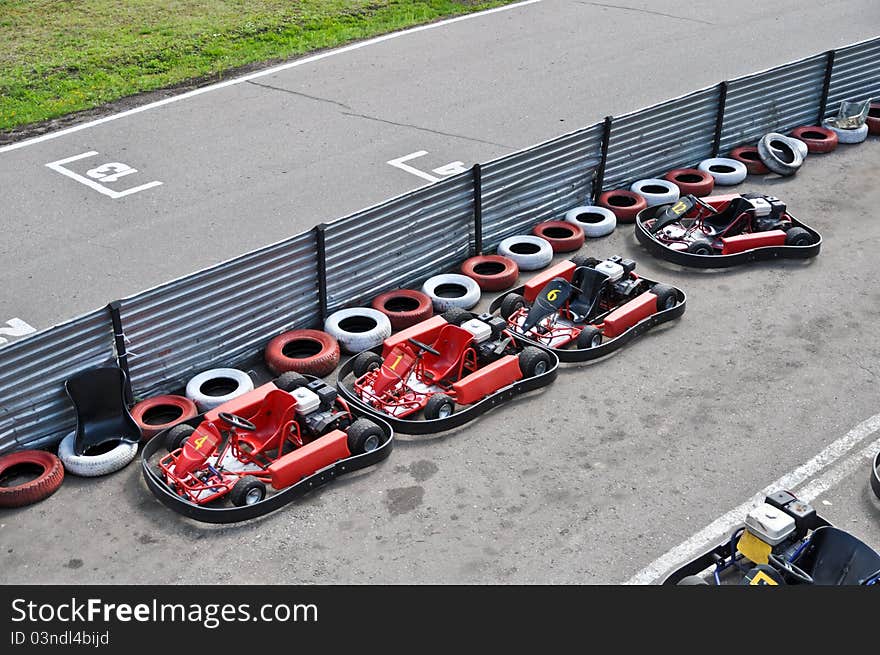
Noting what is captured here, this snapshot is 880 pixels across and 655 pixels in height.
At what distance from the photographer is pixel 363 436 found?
9133 millimetres

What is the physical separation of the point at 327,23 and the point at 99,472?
13874 mm

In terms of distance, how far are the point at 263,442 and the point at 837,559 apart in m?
4.62

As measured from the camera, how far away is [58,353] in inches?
358

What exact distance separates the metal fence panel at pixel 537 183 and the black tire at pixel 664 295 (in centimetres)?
224

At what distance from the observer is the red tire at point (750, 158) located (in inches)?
599

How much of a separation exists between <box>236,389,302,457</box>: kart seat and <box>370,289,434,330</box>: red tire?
212cm

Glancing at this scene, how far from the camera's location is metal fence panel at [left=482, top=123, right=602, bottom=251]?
498 inches

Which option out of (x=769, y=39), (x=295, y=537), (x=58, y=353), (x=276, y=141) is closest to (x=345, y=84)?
(x=276, y=141)

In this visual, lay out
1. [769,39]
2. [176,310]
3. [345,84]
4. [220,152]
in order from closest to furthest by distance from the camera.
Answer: [176,310], [220,152], [345,84], [769,39]

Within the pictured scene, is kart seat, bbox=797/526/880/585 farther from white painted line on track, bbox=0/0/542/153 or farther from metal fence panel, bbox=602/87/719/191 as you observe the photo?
white painted line on track, bbox=0/0/542/153

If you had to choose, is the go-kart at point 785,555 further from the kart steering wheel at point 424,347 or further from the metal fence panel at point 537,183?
the metal fence panel at point 537,183

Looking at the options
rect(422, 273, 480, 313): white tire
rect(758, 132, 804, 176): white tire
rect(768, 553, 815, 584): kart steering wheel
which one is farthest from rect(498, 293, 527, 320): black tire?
rect(758, 132, 804, 176): white tire

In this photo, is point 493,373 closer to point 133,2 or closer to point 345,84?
point 345,84

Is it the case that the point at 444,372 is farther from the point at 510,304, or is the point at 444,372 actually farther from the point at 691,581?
the point at 691,581
